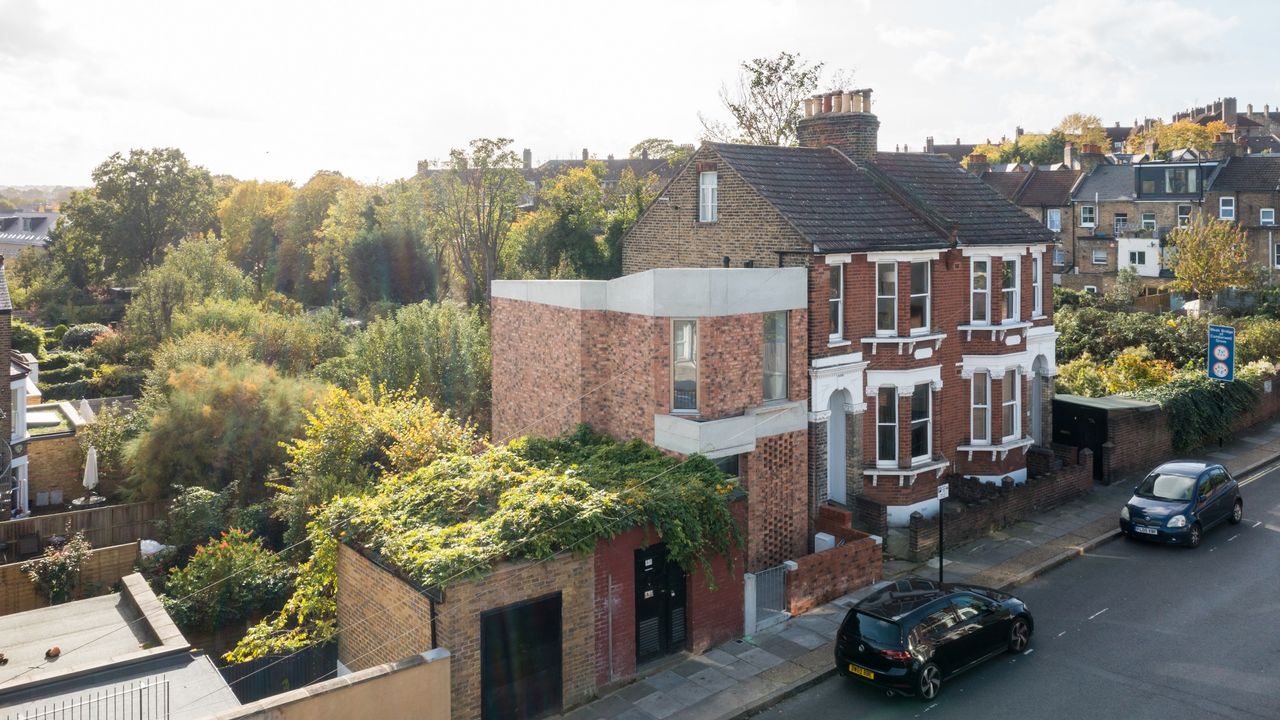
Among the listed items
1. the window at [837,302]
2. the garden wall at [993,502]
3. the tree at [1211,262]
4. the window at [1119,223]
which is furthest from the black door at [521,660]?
the window at [1119,223]

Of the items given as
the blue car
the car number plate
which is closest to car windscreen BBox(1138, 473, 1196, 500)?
the blue car

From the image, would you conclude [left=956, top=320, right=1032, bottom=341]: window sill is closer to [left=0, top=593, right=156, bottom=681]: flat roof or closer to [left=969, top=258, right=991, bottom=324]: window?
[left=969, top=258, right=991, bottom=324]: window

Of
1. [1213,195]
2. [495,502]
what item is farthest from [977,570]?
[1213,195]

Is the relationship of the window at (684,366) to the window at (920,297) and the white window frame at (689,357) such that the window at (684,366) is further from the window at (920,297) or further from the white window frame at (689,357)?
the window at (920,297)

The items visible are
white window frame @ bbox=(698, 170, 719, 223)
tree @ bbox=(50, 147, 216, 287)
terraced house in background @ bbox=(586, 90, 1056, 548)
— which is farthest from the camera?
tree @ bbox=(50, 147, 216, 287)

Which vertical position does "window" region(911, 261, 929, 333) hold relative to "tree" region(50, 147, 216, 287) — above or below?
below
